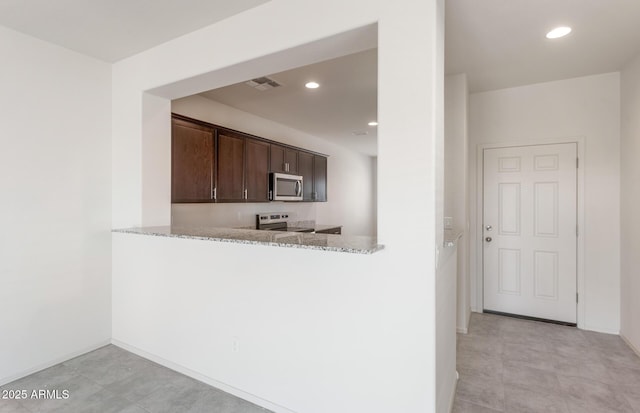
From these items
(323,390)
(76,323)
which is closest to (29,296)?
(76,323)

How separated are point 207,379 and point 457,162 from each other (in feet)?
9.90

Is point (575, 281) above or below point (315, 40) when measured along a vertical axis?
below

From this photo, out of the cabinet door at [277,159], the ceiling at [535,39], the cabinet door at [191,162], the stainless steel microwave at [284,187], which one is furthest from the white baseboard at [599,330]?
the cabinet door at [191,162]

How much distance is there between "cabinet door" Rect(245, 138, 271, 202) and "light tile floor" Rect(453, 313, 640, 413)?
284cm

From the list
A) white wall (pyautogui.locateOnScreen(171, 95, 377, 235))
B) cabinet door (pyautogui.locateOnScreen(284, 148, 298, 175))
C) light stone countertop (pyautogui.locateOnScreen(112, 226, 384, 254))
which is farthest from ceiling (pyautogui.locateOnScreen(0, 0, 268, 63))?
cabinet door (pyautogui.locateOnScreen(284, 148, 298, 175))

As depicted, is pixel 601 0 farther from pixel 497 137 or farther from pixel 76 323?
pixel 76 323

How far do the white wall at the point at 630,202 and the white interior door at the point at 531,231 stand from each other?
1.33 feet

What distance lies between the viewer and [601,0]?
6.82 ft

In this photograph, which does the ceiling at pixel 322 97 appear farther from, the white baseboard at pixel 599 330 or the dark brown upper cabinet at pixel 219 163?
the white baseboard at pixel 599 330

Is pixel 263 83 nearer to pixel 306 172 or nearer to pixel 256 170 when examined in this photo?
pixel 256 170

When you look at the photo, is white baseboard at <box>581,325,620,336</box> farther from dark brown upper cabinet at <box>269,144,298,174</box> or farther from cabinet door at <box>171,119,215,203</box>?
cabinet door at <box>171,119,215,203</box>

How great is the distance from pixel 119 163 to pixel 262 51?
6.08ft

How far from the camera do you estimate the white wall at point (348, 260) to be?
162 cm

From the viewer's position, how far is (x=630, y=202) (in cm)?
307
